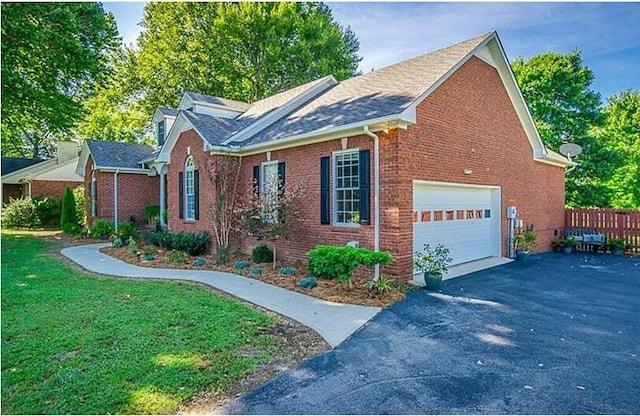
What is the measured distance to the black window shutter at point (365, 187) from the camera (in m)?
8.62

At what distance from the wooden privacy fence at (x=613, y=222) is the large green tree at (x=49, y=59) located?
1997 cm

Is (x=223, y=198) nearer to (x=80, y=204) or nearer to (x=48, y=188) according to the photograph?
(x=80, y=204)

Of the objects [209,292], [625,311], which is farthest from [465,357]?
[209,292]

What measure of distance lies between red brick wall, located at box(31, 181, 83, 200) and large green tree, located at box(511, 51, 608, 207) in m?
29.1

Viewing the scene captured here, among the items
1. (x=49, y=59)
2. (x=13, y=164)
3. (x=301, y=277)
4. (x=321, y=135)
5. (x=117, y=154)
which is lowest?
(x=301, y=277)

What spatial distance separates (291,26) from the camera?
86.9 feet

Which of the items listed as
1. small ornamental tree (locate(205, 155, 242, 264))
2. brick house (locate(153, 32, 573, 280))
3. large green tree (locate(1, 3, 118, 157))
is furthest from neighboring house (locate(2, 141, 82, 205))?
small ornamental tree (locate(205, 155, 242, 264))

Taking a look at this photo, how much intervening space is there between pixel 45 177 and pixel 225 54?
1451 centimetres

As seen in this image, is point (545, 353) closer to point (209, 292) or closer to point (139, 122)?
point (209, 292)

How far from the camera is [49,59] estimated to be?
1415cm

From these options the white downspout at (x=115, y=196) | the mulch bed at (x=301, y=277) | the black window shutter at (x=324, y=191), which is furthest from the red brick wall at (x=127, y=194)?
the black window shutter at (x=324, y=191)

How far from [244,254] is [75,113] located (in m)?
10.8

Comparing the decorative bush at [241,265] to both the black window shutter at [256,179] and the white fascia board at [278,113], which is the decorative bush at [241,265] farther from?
the white fascia board at [278,113]

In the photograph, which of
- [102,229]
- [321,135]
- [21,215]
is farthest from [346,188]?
[21,215]
